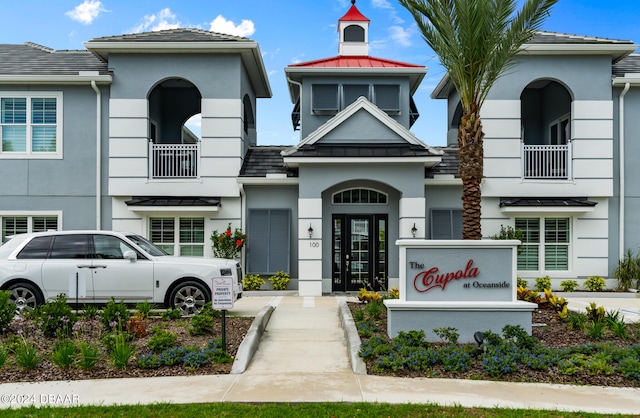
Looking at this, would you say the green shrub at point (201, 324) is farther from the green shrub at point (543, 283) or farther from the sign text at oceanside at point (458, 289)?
the green shrub at point (543, 283)

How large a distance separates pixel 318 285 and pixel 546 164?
8513 millimetres

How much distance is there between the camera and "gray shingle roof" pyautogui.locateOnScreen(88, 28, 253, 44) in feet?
51.8

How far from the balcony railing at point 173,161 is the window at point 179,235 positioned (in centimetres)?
142

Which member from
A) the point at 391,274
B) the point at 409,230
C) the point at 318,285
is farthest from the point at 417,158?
the point at 318,285

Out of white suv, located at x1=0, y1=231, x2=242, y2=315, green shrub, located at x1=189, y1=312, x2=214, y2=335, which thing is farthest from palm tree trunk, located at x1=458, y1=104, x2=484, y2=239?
green shrub, located at x1=189, y1=312, x2=214, y2=335

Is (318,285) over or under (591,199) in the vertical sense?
under

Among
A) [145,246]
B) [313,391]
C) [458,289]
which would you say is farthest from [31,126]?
A: [458,289]

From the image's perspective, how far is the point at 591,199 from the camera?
16.1 m

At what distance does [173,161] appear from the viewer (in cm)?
1638

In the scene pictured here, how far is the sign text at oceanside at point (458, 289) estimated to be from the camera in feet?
29.6

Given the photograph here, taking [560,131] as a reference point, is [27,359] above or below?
below

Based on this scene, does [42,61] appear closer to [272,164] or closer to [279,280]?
[272,164]

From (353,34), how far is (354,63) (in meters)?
1.98

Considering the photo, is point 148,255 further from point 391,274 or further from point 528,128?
point 528,128
